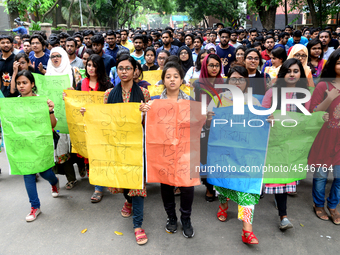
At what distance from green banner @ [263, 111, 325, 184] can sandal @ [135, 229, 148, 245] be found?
1382 millimetres

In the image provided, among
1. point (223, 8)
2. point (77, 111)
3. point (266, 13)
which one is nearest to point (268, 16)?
point (266, 13)

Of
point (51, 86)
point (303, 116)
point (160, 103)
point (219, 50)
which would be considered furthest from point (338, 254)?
point (219, 50)

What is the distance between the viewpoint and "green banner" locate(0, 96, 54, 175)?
128 inches

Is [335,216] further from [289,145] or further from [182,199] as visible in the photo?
[182,199]

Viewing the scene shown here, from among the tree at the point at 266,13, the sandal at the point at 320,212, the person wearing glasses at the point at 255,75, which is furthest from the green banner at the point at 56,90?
the tree at the point at 266,13

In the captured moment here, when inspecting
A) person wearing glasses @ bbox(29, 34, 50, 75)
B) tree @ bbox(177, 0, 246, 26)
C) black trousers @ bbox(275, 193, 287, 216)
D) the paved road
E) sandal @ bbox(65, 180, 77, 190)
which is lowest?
the paved road

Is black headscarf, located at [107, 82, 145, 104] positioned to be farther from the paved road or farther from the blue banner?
the paved road

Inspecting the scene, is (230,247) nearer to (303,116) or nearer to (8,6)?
(303,116)

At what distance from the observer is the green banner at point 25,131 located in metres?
3.25

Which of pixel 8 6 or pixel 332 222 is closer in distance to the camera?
pixel 332 222

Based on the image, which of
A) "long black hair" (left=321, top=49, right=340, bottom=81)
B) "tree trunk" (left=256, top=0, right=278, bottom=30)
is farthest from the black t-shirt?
"tree trunk" (left=256, top=0, right=278, bottom=30)

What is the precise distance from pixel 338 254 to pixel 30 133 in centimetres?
353

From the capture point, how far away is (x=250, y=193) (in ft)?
9.08

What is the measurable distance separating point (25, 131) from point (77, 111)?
648mm
